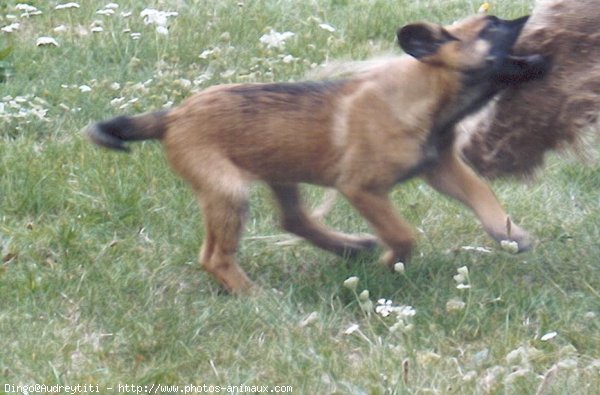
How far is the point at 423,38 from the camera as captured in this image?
4.73 m

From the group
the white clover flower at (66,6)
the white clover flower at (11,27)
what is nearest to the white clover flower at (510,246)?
the white clover flower at (11,27)

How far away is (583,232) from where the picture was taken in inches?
214

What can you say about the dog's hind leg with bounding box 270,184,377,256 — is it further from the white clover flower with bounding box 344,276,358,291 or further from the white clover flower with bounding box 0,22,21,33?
the white clover flower with bounding box 0,22,21,33

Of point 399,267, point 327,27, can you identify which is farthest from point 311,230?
point 327,27

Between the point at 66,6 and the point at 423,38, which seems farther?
the point at 66,6

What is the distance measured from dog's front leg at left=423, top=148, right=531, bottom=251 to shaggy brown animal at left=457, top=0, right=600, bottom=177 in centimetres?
15

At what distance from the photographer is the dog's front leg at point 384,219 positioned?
16.0 feet

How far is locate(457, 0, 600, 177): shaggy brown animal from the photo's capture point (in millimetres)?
4953

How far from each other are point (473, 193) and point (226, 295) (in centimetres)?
101

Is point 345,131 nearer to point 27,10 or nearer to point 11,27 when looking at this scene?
point 11,27

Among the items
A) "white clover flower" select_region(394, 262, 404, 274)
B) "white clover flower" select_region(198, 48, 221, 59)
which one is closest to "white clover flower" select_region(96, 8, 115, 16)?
"white clover flower" select_region(198, 48, 221, 59)

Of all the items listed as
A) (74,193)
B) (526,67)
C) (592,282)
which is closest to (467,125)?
(526,67)

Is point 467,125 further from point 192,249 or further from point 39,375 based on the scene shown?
point 39,375

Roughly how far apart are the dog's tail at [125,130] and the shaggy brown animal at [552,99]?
1.14 meters
